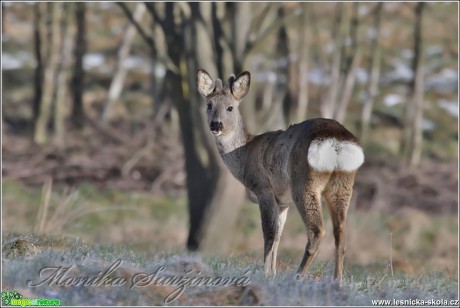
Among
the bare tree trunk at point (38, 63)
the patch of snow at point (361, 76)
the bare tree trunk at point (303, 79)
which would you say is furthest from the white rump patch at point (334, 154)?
the patch of snow at point (361, 76)

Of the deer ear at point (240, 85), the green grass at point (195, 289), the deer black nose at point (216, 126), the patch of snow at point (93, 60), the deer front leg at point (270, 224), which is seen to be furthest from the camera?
the patch of snow at point (93, 60)

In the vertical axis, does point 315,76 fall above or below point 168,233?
above

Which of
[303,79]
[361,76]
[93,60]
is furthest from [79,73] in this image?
[361,76]

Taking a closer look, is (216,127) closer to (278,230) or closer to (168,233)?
(278,230)

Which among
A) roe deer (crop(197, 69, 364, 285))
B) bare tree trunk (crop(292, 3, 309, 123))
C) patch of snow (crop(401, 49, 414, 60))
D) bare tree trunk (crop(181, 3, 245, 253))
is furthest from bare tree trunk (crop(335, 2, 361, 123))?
patch of snow (crop(401, 49, 414, 60))

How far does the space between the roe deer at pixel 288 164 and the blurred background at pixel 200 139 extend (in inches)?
47.5

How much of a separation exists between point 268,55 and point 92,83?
8.51 metres

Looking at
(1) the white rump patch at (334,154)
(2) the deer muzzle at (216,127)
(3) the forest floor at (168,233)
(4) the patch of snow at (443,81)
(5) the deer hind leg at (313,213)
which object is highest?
(4) the patch of snow at (443,81)

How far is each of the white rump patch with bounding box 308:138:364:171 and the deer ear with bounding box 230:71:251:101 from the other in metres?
2.02

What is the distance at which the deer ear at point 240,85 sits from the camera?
30.1ft

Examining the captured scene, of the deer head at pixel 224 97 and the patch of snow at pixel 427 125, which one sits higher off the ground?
the deer head at pixel 224 97

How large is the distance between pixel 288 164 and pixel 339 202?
0.63 meters

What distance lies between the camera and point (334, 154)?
733 centimetres

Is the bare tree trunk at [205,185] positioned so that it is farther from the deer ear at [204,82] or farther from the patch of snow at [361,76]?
the patch of snow at [361,76]
